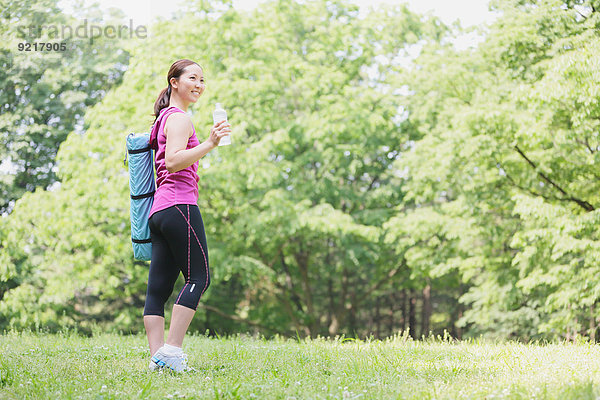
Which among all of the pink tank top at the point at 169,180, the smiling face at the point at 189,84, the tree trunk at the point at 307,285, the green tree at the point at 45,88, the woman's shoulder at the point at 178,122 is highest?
the green tree at the point at 45,88

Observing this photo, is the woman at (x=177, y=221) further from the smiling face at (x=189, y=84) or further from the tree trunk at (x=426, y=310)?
the tree trunk at (x=426, y=310)

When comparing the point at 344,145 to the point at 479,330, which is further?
the point at 479,330

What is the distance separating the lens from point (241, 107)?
1417 cm

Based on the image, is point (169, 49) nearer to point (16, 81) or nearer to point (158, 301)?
point (16, 81)

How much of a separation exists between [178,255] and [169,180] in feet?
1.49

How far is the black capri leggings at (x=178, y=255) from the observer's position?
11.1 feet

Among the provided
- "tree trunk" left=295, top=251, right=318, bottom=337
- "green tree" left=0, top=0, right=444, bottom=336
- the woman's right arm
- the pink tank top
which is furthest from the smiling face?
"tree trunk" left=295, top=251, right=318, bottom=337

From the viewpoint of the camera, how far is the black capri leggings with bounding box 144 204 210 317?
3.37m

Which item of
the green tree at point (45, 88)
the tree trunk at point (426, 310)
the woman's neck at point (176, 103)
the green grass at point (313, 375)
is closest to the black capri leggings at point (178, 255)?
the green grass at point (313, 375)

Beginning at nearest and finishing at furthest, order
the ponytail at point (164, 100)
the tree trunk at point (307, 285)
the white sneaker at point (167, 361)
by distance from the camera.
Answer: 1. the white sneaker at point (167, 361)
2. the ponytail at point (164, 100)
3. the tree trunk at point (307, 285)

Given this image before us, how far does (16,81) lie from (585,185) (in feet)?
51.9

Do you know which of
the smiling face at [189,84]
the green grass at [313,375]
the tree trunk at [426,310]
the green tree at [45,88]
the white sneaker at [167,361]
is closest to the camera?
the green grass at [313,375]

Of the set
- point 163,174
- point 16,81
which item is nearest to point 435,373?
point 163,174

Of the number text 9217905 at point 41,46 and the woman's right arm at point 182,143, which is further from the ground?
the number text 9217905 at point 41,46
